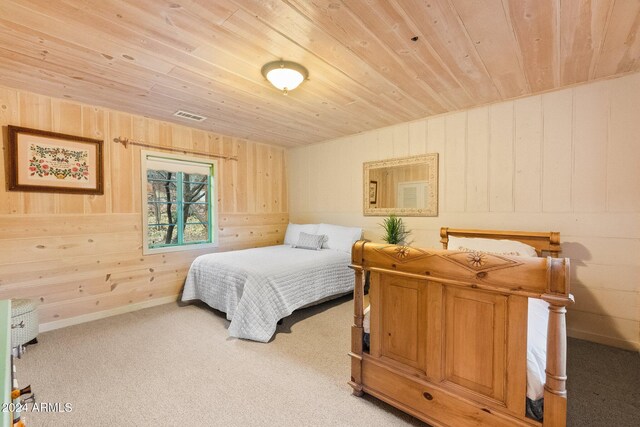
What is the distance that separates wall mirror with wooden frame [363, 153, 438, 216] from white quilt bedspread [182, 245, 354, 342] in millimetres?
901

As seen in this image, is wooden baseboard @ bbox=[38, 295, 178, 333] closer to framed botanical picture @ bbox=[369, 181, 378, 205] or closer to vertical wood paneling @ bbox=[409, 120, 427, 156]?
framed botanical picture @ bbox=[369, 181, 378, 205]

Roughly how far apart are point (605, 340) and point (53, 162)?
544 cm

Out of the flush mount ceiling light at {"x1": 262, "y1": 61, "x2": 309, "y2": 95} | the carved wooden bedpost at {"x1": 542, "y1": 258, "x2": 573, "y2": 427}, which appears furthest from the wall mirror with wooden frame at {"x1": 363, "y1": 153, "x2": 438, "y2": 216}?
the carved wooden bedpost at {"x1": 542, "y1": 258, "x2": 573, "y2": 427}

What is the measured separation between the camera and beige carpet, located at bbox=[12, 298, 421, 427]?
1671mm

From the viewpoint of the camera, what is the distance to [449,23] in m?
1.71

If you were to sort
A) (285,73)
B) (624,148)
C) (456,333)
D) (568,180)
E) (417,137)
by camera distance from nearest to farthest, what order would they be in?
(456,333), (285,73), (624,148), (568,180), (417,137)

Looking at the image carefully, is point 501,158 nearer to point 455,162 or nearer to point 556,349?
point 455,162

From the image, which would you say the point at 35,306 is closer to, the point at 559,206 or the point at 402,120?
the point at 402,120

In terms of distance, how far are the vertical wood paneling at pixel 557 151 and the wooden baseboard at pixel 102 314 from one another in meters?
4.41

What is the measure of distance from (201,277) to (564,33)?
12.6ft

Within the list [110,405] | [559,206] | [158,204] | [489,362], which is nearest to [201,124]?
[158,204]

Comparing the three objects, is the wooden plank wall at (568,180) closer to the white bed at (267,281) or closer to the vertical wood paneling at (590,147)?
the vertical wood paneling at (590,147)

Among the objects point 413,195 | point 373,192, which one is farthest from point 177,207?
point 413,195

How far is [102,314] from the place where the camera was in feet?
10.4
